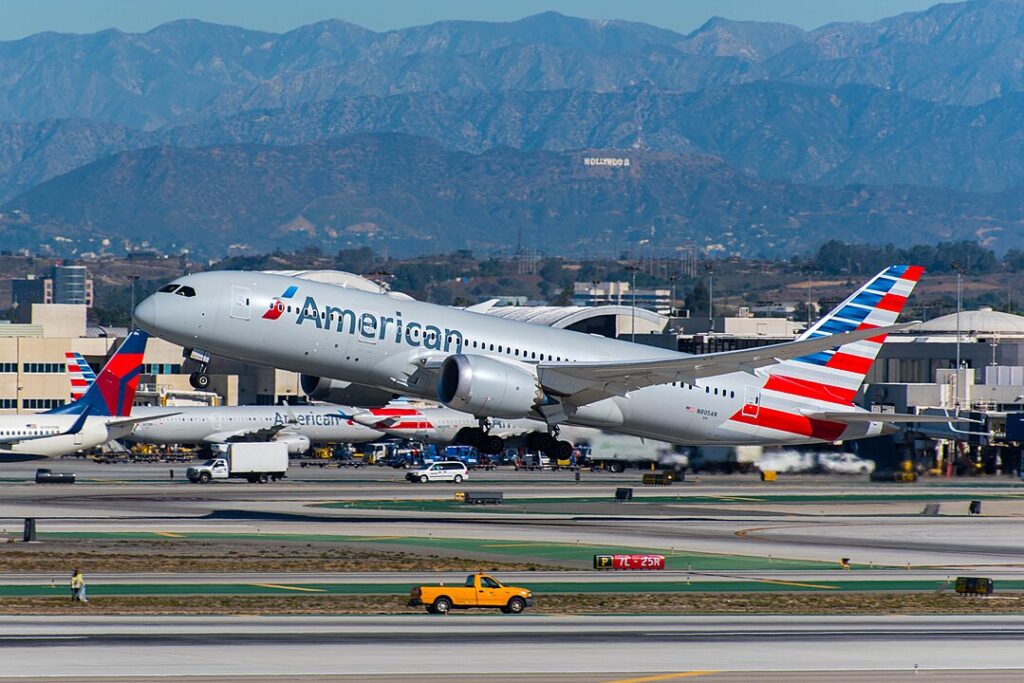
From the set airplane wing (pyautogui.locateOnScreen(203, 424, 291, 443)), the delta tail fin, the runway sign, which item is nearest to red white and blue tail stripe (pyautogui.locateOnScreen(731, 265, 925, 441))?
the runway sign

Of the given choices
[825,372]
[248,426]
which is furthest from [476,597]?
[248,426]

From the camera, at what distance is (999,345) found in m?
180

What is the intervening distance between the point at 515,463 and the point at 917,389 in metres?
37.1

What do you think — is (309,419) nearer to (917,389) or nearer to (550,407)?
(917,389)

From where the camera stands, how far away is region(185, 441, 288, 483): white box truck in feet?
374

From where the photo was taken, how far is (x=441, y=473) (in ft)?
388

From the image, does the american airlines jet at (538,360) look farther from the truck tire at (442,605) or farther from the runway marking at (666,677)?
the runway marking at (666,677)

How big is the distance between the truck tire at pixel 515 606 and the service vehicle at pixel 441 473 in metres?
66.8

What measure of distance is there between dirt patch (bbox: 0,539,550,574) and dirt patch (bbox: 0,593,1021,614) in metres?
8.56

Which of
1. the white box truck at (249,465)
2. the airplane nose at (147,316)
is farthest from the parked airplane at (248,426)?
the airplane nose at (147,316)

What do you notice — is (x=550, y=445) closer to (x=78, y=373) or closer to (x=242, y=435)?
(x=242, y=435)

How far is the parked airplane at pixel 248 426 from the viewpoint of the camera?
13750 centimetres

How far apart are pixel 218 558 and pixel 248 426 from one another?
7647cm

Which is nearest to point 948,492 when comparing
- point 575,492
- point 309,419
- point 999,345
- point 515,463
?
point 575,492
